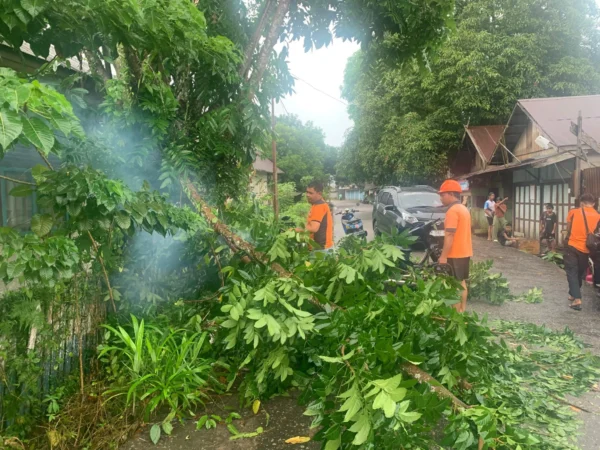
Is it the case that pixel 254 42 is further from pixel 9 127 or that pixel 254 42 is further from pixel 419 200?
pixel 419 200

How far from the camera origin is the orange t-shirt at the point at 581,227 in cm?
647

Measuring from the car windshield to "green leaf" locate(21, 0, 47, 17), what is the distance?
12571 millimetres

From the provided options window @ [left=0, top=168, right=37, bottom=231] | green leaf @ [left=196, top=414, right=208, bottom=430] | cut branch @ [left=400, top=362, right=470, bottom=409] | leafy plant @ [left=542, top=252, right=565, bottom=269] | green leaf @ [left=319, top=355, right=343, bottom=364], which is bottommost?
leafy plant @ [left=542, top=252, right=565, bottom=269]

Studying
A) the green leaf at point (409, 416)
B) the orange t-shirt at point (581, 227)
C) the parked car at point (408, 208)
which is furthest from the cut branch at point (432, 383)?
the parked car at point (408, 208)

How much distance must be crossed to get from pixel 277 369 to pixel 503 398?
5.92 feet

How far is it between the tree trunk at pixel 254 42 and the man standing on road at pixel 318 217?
162 centimetres

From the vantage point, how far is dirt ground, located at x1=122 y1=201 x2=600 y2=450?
310 centimetres

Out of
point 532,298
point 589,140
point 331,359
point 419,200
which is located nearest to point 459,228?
point 532,298

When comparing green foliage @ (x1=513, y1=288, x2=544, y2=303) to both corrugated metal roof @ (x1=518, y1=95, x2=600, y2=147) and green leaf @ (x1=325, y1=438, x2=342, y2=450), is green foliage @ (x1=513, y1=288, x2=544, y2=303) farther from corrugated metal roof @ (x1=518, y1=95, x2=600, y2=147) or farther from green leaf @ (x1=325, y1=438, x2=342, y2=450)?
green leaf @ (x1=325, y1=438, x2=342, y2=450)

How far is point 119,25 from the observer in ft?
9.09

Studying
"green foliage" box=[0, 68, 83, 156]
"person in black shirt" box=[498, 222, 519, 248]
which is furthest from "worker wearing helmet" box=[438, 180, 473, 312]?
"person in black shirt" box=[498, 222, 519, 248]

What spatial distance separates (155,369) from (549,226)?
Answer: 40.2 ft

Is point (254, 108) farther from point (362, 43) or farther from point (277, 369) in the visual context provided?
point (277, 369)

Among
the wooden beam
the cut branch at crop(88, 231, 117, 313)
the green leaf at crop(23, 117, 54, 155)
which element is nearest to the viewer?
the green leaf at crop(23, 117, 54, 155)
